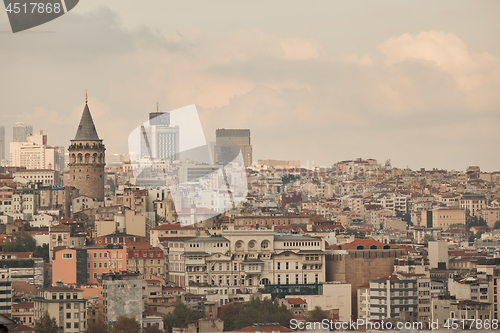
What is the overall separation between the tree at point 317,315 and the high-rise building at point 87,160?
12.8 m

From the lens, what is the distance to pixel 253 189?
50.4 m

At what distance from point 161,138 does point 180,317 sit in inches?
609

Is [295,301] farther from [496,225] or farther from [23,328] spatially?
[496,225]

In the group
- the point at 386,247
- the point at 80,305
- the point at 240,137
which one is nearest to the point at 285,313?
the point at 80,305

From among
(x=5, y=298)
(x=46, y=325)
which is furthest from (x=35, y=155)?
(x=46, y=325)

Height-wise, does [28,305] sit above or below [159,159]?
below

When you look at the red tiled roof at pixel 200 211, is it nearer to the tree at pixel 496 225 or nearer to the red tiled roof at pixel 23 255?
the red tiled roof at pixel 23 255

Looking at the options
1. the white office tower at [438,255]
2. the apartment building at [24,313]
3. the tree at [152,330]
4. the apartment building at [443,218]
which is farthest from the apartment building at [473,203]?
the apartment building at [24,313]

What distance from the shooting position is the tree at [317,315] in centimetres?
2186

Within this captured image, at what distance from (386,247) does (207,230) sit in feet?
15.1

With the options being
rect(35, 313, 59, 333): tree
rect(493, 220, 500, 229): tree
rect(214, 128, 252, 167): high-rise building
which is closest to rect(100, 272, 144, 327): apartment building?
rect(35, 313, 59, 333): tree

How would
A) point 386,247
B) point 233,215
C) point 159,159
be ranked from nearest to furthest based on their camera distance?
point 386,247
point 233,215
point 159,159

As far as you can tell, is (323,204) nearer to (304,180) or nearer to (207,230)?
(304,180)

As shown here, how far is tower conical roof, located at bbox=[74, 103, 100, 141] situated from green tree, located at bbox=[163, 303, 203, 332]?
13.7 metres
